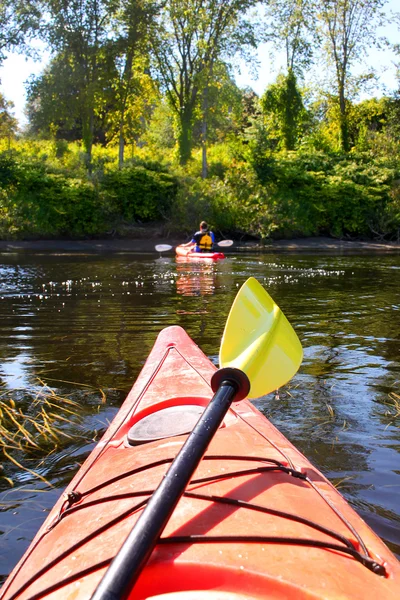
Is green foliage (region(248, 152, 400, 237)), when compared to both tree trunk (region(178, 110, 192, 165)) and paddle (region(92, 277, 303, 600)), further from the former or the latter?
paddle (region(92, 277, 303, 600))

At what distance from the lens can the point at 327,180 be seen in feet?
77.6

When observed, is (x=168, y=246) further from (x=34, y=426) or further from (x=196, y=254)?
(x=34, y=426)

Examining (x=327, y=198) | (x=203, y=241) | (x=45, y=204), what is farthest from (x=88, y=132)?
(x=203, y=241)

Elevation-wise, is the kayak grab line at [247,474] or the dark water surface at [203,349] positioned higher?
the kayak grab line at [247,474]

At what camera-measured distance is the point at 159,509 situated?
1491mm

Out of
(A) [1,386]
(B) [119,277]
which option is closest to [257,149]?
(B) [119,277]

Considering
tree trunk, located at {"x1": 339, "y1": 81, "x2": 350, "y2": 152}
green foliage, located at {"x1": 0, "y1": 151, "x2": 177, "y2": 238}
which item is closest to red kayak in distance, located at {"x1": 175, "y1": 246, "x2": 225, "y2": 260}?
green foliage, located at {"x1": 0, "y1": 151, "x2": 177, "y2": 238}

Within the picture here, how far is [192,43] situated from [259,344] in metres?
25.8

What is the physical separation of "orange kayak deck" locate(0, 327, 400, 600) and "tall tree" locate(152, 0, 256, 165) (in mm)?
25397

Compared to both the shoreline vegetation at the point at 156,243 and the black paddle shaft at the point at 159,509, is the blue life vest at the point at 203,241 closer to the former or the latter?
the shoreline vegetation at the point at 156,243

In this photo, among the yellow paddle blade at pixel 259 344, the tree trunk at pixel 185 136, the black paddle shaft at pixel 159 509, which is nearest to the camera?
the black paddle shaft at pixel 159 509

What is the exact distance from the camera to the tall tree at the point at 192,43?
82.9 feet

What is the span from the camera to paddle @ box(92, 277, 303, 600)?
51.6 inches

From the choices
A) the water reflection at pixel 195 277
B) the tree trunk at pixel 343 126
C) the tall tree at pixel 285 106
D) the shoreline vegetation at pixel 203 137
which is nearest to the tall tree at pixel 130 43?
the shoreline vegetation at pixel 203 137
